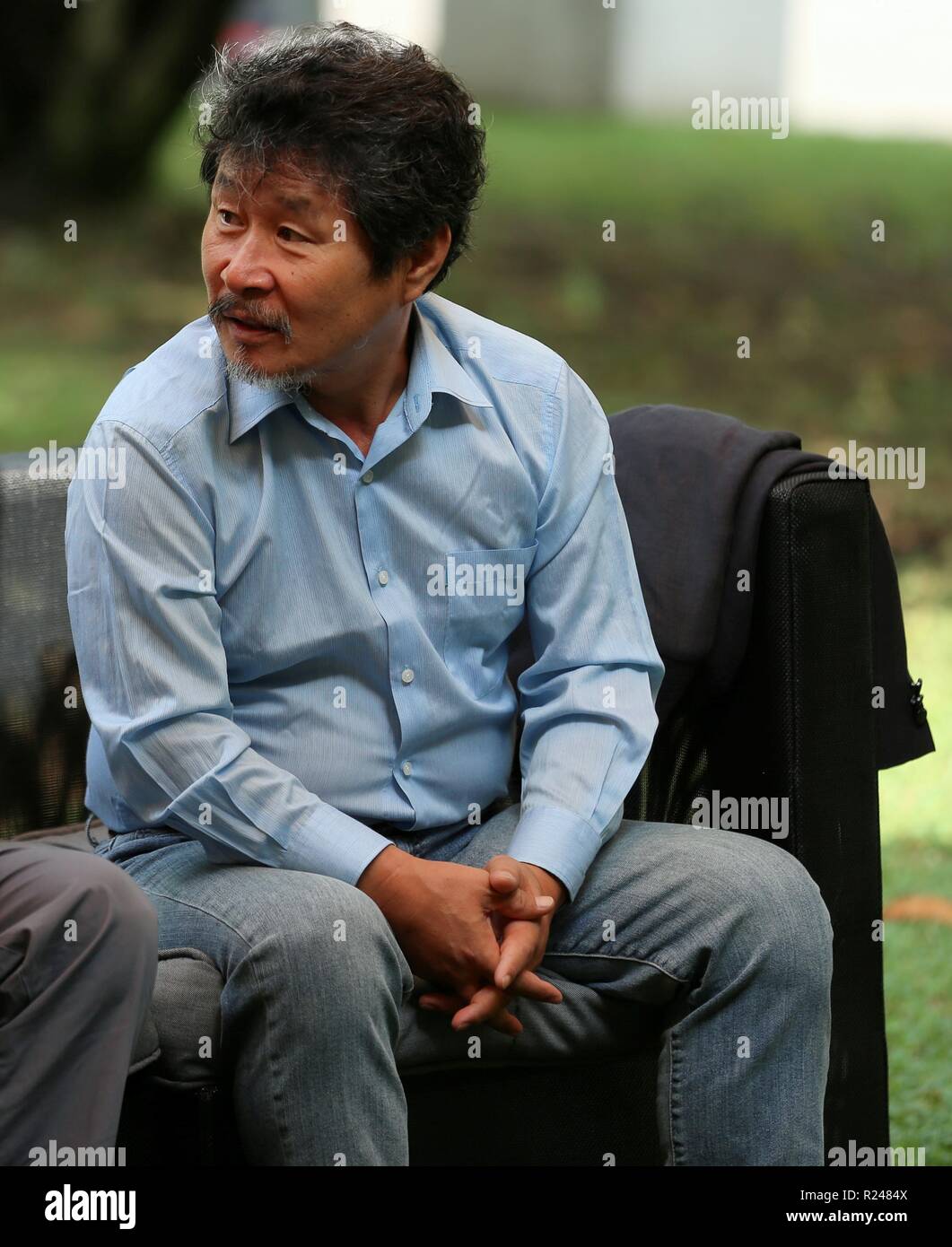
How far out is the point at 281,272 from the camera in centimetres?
213

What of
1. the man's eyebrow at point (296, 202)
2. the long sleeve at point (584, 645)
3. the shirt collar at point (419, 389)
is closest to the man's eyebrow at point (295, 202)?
the man's eyebrow at point (296, 202)

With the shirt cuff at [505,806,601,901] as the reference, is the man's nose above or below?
above

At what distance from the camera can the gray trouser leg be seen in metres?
1.82

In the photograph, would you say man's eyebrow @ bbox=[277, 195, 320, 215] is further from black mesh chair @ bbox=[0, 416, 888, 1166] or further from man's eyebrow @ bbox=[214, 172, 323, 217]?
black mesh chair @ bbox=[0, 416, 888, 1166]

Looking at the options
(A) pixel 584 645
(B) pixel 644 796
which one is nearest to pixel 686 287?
(B) pixel 644 796

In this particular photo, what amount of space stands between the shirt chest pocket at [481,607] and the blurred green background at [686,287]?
3595mm

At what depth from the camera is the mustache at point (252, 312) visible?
7.06 ft

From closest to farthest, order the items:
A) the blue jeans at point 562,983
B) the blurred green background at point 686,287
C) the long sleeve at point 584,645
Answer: the blue jeans at point 562,983 → the long sleeve at point 584,645 → the blurred green background at point 686,287

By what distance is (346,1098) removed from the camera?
1955 mm

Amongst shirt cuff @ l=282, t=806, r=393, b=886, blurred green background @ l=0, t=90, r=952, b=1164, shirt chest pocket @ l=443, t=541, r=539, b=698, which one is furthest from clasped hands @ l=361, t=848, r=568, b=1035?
blurred green background @ l=0, t=90, r=952, b=1164

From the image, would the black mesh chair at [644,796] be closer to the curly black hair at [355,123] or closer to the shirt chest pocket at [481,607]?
the shirt chest pocket at [481,607]

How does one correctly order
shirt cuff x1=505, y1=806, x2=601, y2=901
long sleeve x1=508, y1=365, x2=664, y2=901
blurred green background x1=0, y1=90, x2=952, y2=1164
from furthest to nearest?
blurred green background x1=0, y1=90, x2=952, y2=1164 < long sleeve x1=508, y1=365, x2=664, y2=901 < shirt cuff x1=505, y1=806, x2=601, y2=901

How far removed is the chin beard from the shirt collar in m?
0.02

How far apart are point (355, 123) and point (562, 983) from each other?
1.09 metres
